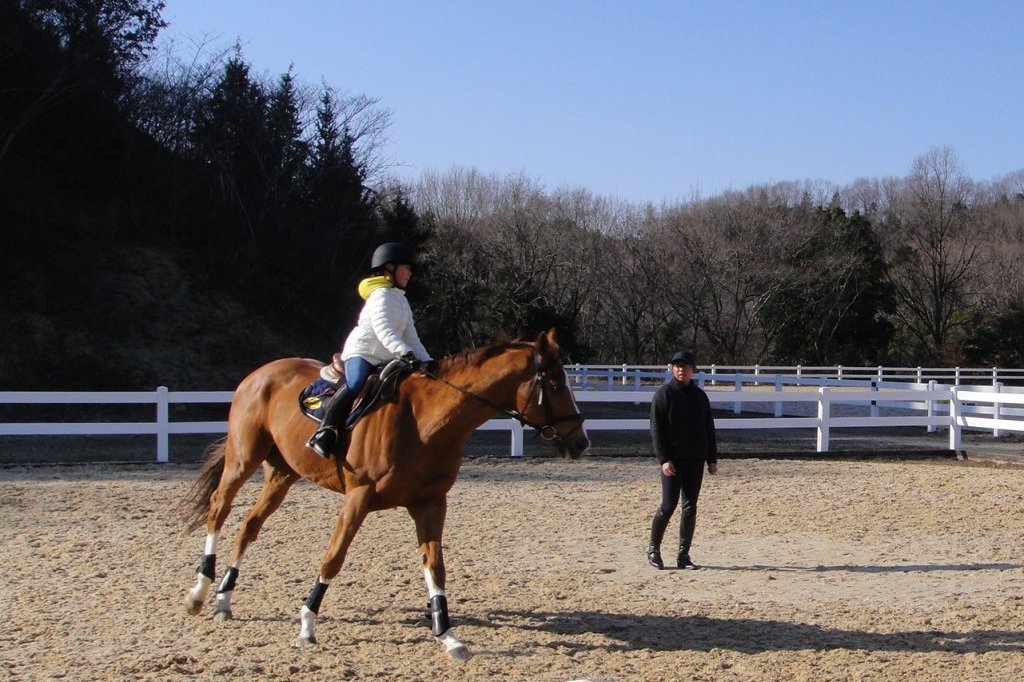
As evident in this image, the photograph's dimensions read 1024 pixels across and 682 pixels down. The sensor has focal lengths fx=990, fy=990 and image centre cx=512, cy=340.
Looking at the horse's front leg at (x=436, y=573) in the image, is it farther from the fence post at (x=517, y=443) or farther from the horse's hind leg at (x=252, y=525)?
the fence post at (x=517, y=443)

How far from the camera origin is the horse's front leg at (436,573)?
18.5 feet

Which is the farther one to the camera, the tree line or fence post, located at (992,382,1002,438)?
the tree line

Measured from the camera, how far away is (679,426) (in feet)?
27.3

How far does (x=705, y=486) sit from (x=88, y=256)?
940 inches

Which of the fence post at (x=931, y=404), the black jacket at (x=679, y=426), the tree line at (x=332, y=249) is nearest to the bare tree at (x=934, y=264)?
the tree line at (x=332, y=249)

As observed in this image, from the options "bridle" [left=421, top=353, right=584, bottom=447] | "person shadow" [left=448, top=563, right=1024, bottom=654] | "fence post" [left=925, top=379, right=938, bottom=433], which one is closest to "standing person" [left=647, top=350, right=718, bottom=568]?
"person shadow" [left=448, top=563, right=1024, bottom=654]

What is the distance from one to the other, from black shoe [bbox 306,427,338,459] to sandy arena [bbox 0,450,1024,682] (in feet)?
3.75

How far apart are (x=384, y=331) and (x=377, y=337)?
0.13 m

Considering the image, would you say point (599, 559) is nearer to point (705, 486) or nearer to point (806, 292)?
point (705, 486)

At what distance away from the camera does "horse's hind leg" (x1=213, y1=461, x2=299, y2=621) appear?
21.7 feet

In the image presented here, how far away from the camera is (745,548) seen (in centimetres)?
909

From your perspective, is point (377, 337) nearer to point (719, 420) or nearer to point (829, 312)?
point (719, 420)

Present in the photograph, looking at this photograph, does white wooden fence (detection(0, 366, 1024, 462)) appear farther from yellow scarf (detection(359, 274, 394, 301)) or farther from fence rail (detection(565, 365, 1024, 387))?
yellow scarf (detection(359, 274, 394, 301))

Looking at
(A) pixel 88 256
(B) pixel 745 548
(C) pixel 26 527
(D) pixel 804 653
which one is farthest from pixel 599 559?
(A) pixel 88 256
